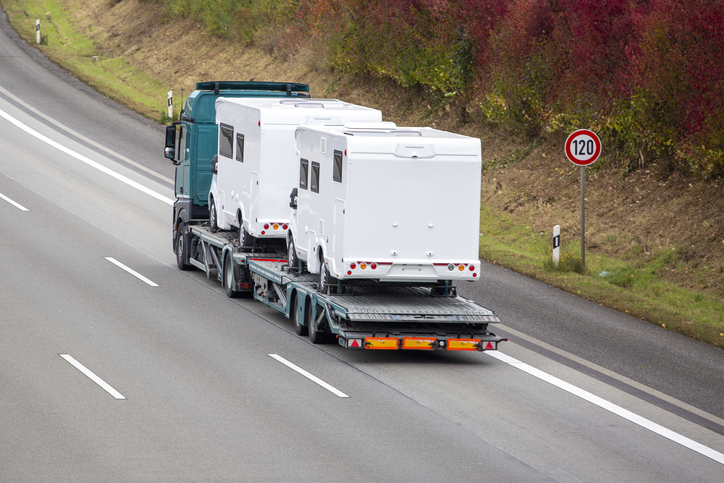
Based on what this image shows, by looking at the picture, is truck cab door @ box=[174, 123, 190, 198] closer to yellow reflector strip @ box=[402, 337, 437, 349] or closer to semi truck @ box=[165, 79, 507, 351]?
semi truck @ box=[165, 79, 507, 351]

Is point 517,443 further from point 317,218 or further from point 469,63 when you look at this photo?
point 469,63

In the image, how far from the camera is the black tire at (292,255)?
16.9 meters

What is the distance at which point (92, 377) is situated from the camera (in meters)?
13.0

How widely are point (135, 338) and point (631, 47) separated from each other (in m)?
13.9

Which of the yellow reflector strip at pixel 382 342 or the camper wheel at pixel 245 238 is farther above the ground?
the camper wheel at pixel 245 238

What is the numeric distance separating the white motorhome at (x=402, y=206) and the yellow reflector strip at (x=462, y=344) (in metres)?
0.97

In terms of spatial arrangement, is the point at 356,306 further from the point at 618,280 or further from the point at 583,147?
the point at 583,147

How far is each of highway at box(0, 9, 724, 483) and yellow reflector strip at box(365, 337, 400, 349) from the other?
0.32 m

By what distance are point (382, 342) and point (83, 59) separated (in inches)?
1357

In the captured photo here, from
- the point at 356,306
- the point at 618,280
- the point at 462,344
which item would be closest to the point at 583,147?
the point at 618,280

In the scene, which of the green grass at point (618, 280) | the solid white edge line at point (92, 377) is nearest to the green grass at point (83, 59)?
the green grass at point (618, 280)

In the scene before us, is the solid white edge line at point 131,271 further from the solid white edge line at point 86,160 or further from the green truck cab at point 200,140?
the solid white edge line at point 86,160

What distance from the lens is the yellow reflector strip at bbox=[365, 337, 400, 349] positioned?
1408 centimetres

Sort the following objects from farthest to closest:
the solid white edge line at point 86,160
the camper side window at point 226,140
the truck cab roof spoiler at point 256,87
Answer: the solid white edge line at point 86,160
the truck cab roof spoiler at point 256,87
the camper side window at point 226,140
